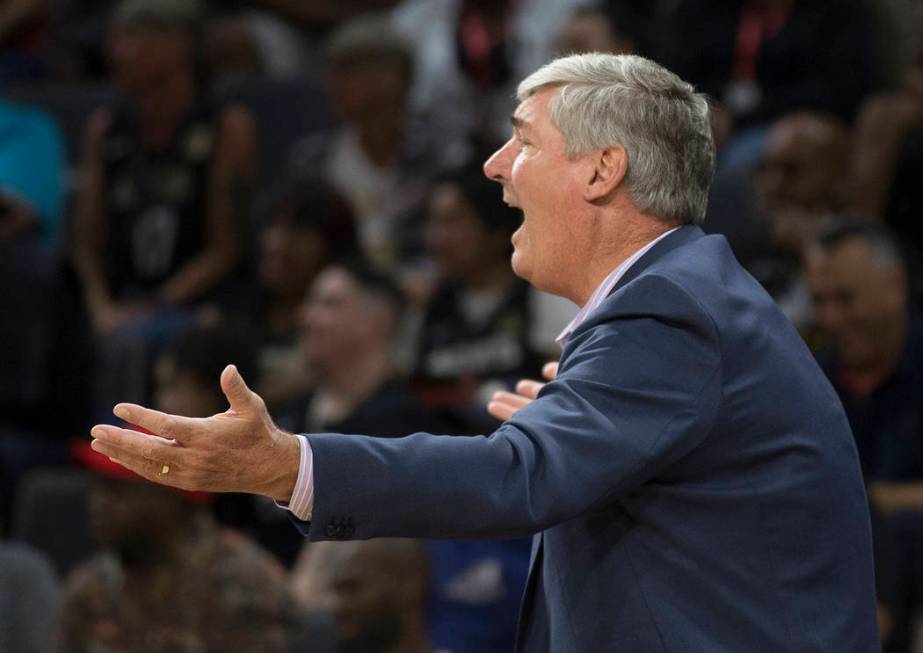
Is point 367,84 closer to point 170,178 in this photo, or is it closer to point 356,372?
point 170,178

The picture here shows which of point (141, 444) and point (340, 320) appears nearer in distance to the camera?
point (141, 444)

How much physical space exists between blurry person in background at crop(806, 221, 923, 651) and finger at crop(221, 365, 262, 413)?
2931 mm

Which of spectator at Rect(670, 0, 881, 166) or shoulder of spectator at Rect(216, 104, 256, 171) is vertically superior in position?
spectator at Rect(670, 0, 881, 166)

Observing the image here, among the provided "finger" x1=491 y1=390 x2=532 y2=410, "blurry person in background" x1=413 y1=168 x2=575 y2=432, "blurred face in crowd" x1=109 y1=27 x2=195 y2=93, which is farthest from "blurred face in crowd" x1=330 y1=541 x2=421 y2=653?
"blurred face in crowd" x1=109 y1=27 x2=195 y2=93

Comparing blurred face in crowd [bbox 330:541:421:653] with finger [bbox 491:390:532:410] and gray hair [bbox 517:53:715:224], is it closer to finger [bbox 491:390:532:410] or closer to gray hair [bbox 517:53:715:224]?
finger [bbox 491:390:532:410]

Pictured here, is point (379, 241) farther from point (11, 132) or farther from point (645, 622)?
point (645, 622)

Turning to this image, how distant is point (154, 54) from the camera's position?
600 centimetres

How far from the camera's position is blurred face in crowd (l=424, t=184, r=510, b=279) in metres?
5.22

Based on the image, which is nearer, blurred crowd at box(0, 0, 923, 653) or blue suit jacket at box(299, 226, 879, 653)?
blue suit jacket at box(299, 226, 879, 653)

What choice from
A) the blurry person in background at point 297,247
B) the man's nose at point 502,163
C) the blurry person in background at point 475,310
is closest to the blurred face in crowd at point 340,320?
the blurry person in background at point 475,310

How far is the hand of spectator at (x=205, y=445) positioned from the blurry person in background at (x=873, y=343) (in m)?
2.91

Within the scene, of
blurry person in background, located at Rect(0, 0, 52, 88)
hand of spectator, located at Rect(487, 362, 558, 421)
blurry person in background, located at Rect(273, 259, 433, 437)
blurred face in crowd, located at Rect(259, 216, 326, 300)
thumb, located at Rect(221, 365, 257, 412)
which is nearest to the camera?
thumb, located at Rect(221, 365, 257, 412)

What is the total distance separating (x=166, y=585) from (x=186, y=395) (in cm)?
60

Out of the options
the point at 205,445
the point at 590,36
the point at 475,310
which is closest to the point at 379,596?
the point at 475,310
